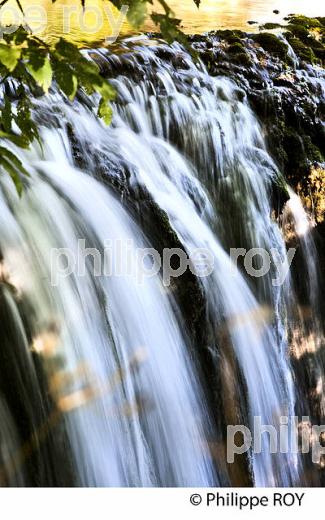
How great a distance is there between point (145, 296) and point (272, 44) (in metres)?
4.08

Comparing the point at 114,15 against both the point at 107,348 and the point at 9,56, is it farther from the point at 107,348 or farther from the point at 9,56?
the point at 9,56

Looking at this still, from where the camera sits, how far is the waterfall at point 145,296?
284cm

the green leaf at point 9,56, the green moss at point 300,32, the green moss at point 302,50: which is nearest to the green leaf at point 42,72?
the green leaf at point 9,56

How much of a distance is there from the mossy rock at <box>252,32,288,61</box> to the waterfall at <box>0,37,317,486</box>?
5.08 feet

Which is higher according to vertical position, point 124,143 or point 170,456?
point 124,143

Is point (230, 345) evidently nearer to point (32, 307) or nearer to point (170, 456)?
point (170, 456)

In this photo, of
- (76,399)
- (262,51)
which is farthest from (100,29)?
(76,399)

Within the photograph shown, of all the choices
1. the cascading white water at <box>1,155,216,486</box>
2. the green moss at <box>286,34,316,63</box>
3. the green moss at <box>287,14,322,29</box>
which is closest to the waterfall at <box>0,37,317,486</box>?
the cascading white water at <box>1,155,216,486</box>

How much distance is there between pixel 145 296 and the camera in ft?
11.1

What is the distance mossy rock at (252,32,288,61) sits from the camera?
627cm

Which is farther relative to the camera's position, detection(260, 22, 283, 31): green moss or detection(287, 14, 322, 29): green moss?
detection(287, 14, 322, 29): green moss

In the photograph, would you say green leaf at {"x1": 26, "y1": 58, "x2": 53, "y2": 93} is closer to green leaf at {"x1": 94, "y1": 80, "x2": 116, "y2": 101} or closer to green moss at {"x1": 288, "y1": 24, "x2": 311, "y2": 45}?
green leaf at {"x1": 94, "y1": 80, "x2": 116, "y2": 101}
